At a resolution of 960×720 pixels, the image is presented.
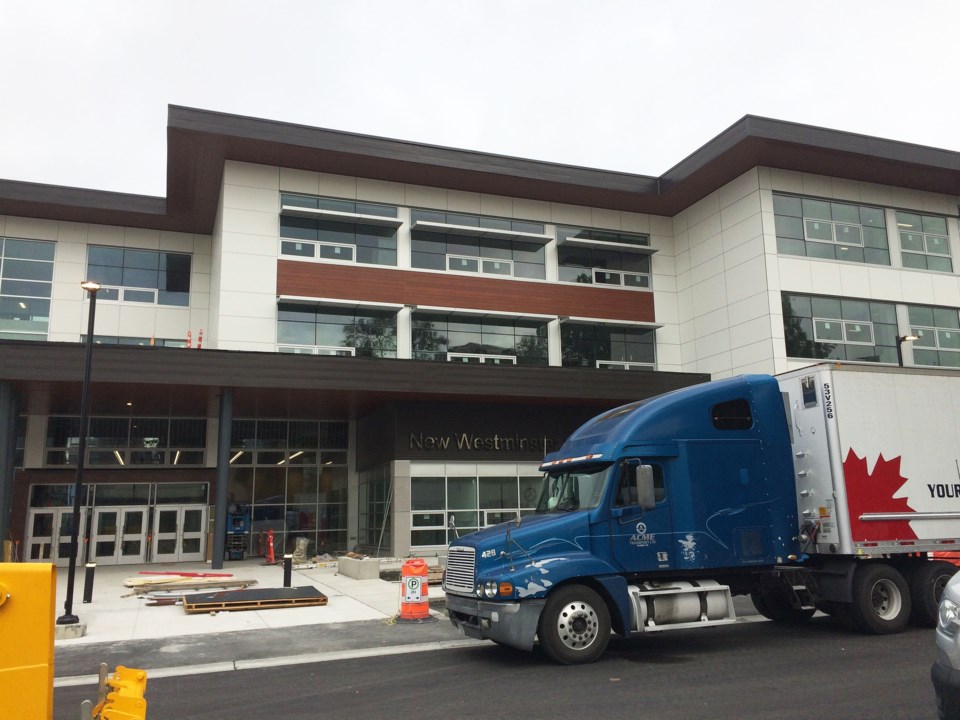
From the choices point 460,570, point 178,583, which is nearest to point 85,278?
point 178,583

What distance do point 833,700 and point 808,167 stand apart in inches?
Result: 921

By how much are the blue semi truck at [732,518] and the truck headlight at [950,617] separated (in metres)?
4.55

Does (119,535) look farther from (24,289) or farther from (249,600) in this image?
(249,600)

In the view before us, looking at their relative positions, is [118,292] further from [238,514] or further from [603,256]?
[603,256]

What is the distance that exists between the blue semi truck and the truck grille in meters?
0.03

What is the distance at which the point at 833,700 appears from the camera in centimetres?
782

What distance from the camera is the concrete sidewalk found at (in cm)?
1111

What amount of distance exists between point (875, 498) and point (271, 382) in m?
16.2

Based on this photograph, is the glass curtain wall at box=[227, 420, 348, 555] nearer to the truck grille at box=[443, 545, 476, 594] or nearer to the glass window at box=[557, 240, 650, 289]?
the glass window at box=[557, 240, 650, 289]

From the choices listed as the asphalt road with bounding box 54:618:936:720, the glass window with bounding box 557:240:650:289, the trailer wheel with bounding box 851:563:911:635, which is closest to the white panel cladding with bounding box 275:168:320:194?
the glass window with bounding box 557:240:650:289

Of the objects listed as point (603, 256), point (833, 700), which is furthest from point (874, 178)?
point (833, 700)

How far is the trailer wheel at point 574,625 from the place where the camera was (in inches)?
384

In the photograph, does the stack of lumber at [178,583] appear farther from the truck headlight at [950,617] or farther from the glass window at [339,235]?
the truck headlight at [950,617]

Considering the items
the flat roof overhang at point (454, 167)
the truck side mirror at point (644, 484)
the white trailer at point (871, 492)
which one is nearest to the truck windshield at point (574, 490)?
the truck side mirror at point (644, 484)
